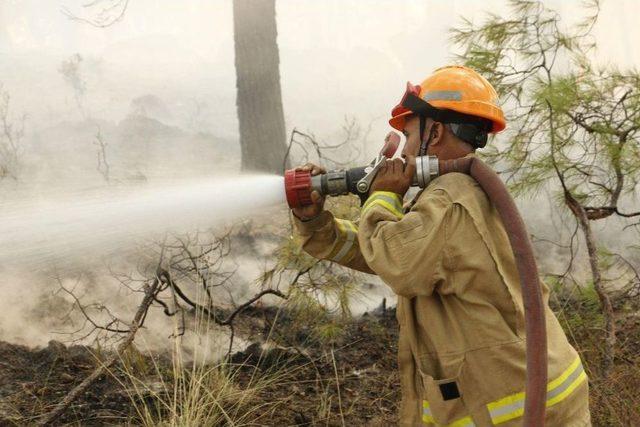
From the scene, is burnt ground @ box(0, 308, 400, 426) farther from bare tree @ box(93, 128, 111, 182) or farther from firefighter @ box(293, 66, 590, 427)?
bare tree @ box(93, 128, 111, 182)

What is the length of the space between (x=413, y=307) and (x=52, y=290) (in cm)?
335

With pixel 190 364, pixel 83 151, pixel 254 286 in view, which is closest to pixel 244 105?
pixel 83 151

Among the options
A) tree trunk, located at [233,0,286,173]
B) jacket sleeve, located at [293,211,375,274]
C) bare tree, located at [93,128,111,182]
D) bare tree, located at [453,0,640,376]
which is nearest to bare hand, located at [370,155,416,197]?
jacket sleeve, located at [293,211,375,274]

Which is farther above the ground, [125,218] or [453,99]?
[453,99]

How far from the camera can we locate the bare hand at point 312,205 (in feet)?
7.32

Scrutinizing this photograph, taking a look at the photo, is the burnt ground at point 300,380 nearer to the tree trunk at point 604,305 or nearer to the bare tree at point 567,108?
the tree trunk at point 604,305

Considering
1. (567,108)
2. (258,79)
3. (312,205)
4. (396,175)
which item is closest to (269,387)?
(312,205)

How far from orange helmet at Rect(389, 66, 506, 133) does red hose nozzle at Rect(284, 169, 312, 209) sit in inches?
18.4

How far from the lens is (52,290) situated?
14.7ft

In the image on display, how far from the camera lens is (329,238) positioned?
2449mm

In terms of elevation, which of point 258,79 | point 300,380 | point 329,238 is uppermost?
point 258,79

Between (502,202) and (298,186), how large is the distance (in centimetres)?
74

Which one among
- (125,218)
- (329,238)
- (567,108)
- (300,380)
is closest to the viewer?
(329,238)

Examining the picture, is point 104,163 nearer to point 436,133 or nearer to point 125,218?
point 125,218
